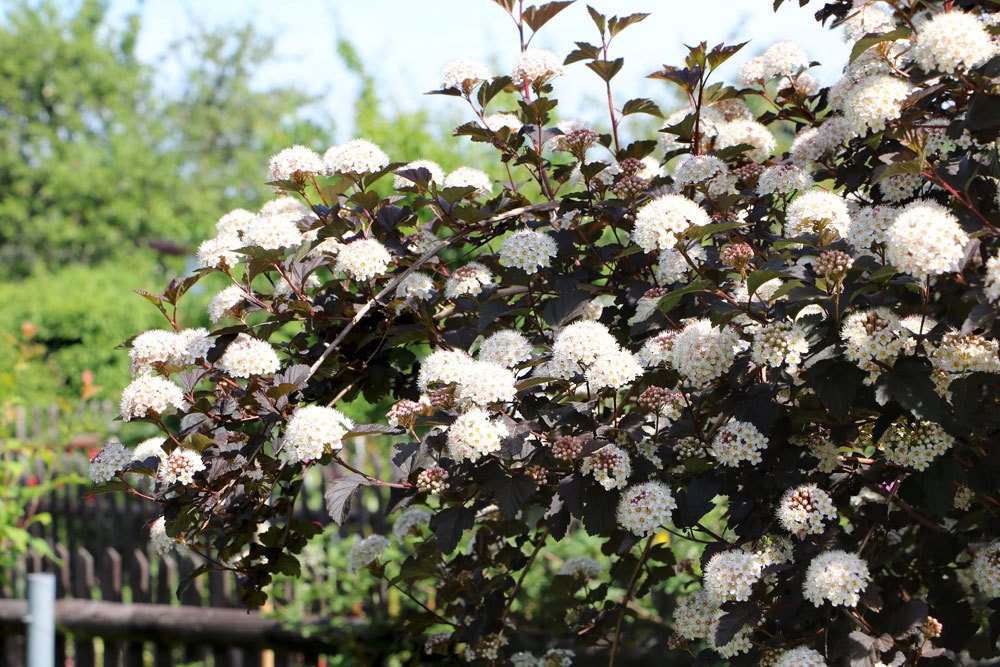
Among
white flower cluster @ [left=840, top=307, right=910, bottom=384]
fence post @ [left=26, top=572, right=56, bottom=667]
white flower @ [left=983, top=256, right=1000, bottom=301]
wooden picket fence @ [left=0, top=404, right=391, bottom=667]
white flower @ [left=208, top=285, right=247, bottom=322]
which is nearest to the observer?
white flower @ [left=983, top=256, right=1000, bottom=301]

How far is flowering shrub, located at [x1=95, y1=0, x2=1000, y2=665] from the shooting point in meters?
1.74

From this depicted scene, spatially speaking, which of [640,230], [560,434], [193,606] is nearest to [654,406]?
[560,434]

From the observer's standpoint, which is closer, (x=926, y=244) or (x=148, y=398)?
(x=926, y=244)

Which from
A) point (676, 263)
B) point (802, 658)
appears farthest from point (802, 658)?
point (676, 263)

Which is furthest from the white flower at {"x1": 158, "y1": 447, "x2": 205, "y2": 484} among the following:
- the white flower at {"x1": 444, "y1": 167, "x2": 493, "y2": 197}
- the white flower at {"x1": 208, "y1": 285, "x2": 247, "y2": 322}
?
the white flower at {"x1": 444, "y1": 167, "x2": 493, "y2": 197}

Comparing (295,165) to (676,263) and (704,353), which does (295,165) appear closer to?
(676,263)

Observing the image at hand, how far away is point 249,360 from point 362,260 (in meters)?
0.32

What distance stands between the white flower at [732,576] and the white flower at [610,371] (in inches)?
14.8

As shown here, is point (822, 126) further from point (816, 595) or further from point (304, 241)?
point (304, 241)

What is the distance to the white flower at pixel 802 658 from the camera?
1711 mm

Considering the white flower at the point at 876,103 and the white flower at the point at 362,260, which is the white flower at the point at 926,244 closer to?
the white flower at the point at 876,103

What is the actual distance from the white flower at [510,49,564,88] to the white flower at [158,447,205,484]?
1.12 meters

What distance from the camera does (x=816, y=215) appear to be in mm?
1928

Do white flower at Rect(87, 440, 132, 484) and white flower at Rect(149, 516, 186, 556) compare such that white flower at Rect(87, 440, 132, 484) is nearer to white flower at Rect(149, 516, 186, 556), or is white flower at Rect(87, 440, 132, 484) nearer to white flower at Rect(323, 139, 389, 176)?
white flower at Rect(149, 516, 186, 556)
